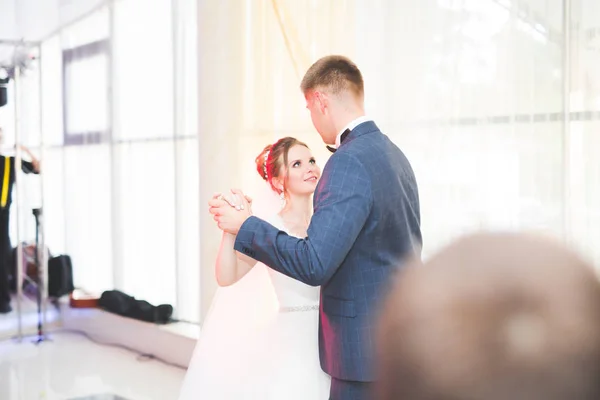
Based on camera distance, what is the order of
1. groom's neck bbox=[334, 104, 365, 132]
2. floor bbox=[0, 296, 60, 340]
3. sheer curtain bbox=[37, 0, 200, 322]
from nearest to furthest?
groom's neck bbox=[334, 104, 365, 132] < sheer curtain bbox=[37, 0, 200, 322] < floor bbox=[0, 296, 60, 340]

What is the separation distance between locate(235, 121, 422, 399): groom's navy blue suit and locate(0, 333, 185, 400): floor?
2.35 m

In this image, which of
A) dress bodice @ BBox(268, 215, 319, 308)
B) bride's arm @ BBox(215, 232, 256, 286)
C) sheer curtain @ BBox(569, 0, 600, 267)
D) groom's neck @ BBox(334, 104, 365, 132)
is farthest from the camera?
sheer curtain @ BBox(569, 0, 600, 267)

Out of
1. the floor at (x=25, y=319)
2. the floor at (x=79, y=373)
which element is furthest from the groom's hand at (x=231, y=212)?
the floor at (x=25, y=319)

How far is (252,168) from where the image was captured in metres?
3.83

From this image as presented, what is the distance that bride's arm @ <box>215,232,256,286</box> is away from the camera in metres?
2.25

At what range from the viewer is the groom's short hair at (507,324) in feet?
1.27

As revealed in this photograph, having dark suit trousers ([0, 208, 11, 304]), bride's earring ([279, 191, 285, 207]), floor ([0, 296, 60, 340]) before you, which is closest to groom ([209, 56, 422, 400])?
bride's earring ([279, 191, 285, 207])

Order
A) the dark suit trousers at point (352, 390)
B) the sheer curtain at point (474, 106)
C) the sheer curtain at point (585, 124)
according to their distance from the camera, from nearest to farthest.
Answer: the dark suit trousers at point (352, 390) → the sheer curtain at point (585, 124) → the sheer curtain at point (474, 106)

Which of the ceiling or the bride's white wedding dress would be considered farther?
the ceiling

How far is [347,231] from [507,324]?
1354 mm

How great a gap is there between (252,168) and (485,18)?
156 cm

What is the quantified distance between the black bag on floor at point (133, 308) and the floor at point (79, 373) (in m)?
0.29

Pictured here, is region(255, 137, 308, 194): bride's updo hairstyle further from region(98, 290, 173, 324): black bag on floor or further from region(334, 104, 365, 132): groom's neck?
region(98, 290, 173, 324): black bag on floor

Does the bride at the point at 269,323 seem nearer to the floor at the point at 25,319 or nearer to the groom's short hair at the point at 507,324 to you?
the groom's short hair at the point at 507,324
